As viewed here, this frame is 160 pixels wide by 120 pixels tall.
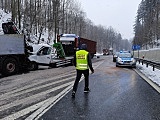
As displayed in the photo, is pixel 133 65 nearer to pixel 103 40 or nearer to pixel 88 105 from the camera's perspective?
pixel 88 105

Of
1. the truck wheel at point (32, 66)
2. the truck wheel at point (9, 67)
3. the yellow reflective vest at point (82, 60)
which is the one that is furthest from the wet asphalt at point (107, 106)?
the truck wheel at point (32, 66)

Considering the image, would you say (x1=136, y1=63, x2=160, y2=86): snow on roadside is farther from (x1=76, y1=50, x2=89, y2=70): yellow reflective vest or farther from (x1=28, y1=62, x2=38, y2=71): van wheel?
(x1=28, y1=62, x2=38, y2=71): van wheel

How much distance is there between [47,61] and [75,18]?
191 ft

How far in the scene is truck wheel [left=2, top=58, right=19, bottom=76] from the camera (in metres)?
15.5

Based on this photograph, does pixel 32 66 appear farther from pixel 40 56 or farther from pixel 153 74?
pixel 153 74

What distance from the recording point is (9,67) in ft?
51.7

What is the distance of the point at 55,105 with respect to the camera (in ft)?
23.5

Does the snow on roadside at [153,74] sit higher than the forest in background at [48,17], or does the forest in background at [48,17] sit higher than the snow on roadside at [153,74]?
the forest in background at [48,17]

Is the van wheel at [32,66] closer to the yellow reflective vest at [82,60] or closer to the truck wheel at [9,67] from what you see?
the truck wheel at [9,67]

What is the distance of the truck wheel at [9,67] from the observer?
15.5 m

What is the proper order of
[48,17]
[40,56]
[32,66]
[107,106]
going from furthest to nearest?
[48,17] → [40,56] → [32,66] → [107,106]

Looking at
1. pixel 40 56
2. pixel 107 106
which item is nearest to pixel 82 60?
pixel 107 106

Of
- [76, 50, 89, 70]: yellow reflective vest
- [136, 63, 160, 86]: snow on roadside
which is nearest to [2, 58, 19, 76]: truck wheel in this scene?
[76, 50, 89, 70]: yellow reflective vest

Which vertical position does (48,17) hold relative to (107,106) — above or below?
above
